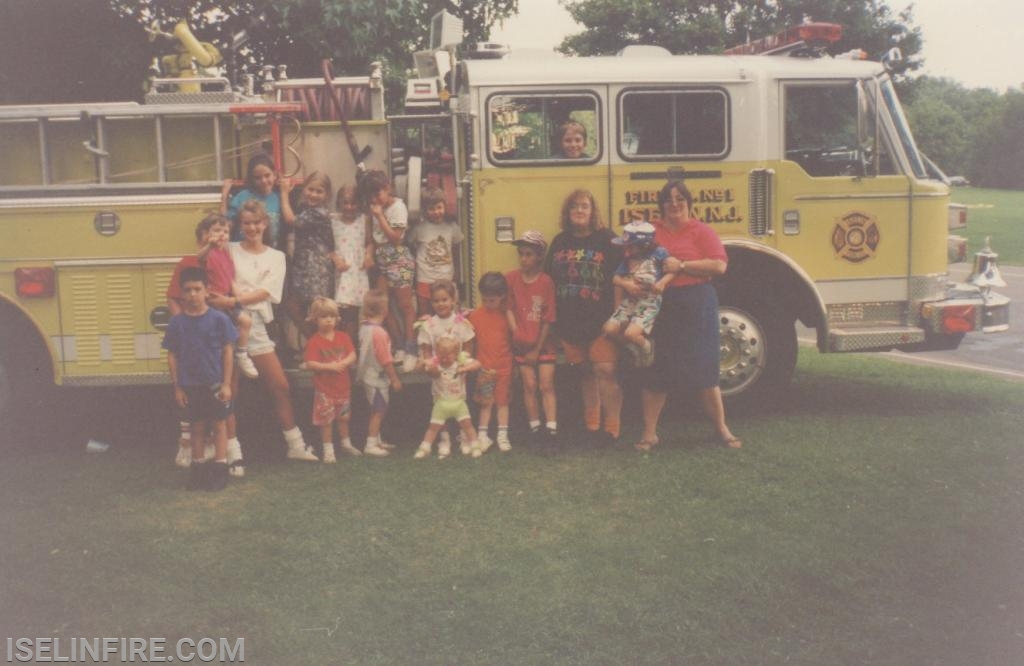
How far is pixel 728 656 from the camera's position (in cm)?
426

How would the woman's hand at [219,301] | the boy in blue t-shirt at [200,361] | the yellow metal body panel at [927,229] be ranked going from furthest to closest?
the yellow metal body panel at [927,229] → the woman's hand at [219,301] → the boy in blue t-shirt at [200,361]

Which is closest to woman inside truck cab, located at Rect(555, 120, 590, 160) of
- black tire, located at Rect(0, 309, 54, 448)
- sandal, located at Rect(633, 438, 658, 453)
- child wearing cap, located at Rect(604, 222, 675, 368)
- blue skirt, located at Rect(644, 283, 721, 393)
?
child wearing cap, located at Rect(604, 222, 675, 368)

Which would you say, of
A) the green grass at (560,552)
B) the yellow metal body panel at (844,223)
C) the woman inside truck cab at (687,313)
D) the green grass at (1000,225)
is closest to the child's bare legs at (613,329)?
the woman inside truck cab at (687,313)

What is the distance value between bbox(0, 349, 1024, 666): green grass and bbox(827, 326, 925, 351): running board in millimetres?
595

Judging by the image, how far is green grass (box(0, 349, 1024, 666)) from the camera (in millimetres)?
4453

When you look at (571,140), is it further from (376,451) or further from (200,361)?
(200,361)

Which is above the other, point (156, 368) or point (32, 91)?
point (32, 91)

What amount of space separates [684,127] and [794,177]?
902 mm

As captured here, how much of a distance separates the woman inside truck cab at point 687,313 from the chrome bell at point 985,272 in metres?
2.43

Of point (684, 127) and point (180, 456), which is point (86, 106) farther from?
point (684, 127)

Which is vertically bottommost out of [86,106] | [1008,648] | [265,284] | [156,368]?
[1008,648]

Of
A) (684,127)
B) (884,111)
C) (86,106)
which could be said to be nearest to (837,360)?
(884,111)

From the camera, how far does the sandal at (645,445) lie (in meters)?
7.17

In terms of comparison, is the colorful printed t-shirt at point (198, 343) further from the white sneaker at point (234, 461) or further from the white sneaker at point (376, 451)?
the white sneaker at point (376, 451)
